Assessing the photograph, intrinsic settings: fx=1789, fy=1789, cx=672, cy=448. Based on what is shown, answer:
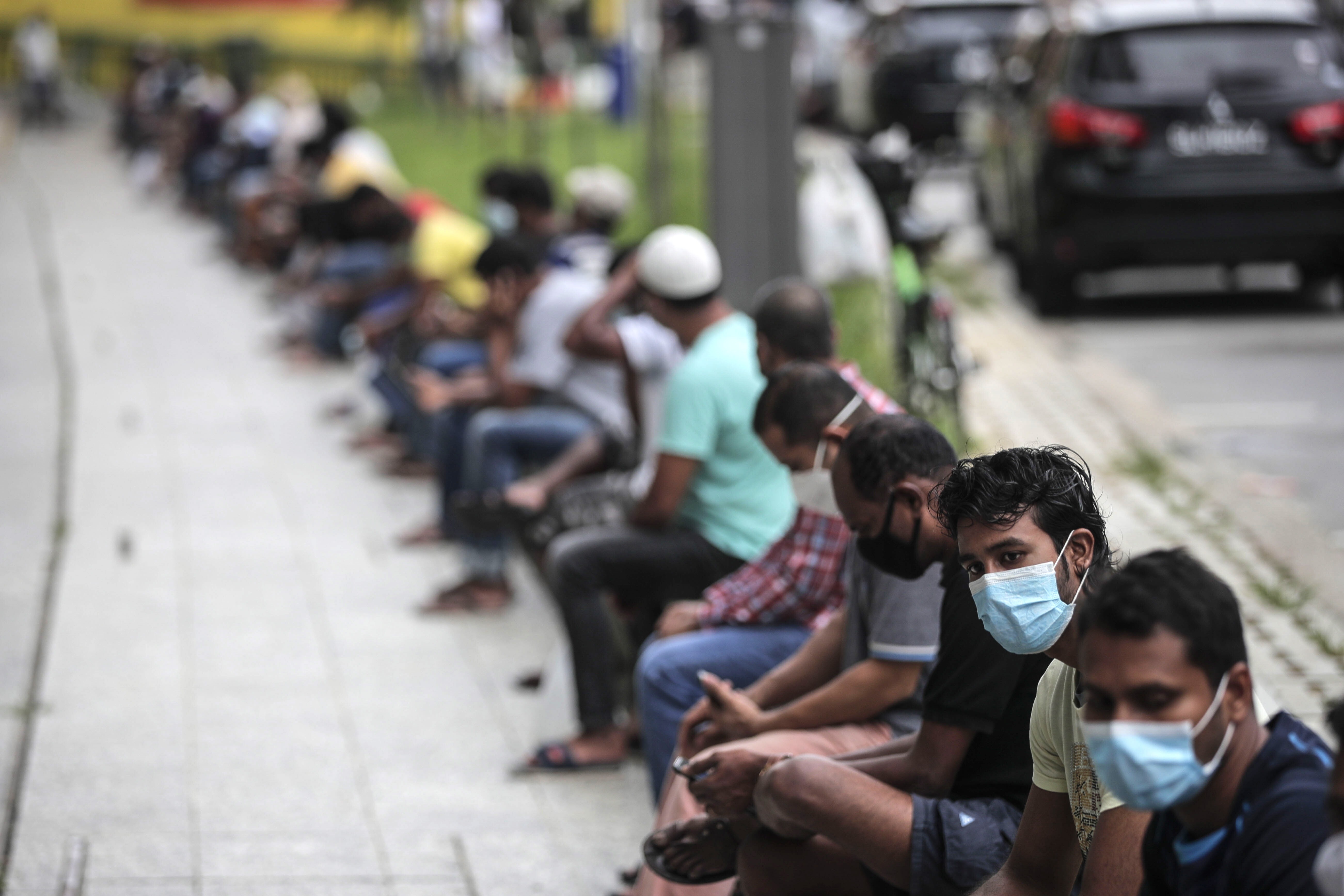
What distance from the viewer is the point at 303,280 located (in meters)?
13.0

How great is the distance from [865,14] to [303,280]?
459 inches

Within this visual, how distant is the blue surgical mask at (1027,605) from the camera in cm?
289

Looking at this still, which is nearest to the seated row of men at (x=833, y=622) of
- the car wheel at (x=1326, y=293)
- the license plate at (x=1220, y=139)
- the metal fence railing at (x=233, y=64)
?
the license plate at (x=1220, y=139)

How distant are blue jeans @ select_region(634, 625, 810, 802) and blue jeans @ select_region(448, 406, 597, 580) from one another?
2.58 metres

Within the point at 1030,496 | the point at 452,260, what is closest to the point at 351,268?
the point at 452,260

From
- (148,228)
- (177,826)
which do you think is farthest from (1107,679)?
(148,228)

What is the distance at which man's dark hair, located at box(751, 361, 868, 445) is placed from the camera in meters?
4.24

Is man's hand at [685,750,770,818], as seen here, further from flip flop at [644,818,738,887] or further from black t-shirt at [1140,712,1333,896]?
black t-shirt at [1140,712,1333,896]

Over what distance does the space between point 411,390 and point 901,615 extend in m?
5.22

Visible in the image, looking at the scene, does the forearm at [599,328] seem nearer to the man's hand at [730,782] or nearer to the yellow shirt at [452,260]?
the yellow shirt at [452,260]

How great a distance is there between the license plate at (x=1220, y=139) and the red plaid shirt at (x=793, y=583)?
260 inches

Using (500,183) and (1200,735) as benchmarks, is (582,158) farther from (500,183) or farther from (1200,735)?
Result: (1200,735)

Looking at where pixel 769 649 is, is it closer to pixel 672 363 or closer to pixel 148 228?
pixel 672 363

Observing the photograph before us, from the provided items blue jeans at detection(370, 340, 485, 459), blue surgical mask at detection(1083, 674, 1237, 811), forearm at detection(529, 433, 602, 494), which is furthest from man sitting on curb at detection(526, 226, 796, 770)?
blue jeans at detection(370, 340, 485, 459)
